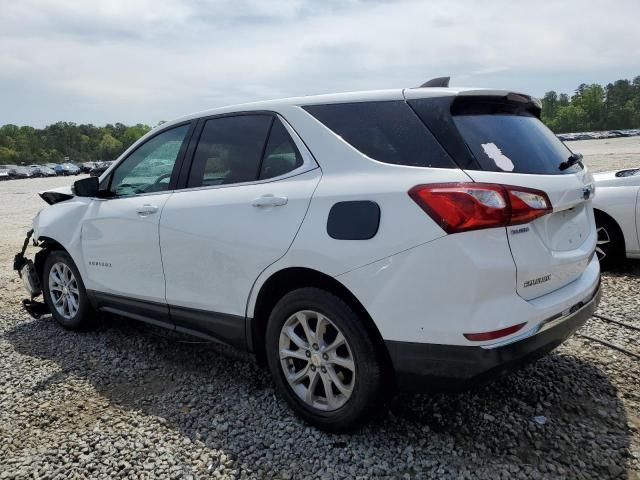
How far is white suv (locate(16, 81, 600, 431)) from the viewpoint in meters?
2.29

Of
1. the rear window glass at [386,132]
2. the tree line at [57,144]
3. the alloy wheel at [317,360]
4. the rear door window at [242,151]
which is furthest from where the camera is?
the tree line at [57,144]

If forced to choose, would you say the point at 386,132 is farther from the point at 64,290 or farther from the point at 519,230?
the point at 64,290

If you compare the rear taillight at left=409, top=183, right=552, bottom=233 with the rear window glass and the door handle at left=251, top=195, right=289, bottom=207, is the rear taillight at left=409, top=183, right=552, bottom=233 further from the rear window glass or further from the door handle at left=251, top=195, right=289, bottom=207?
the door handle at left=251, top=195, right=289, bottom=207

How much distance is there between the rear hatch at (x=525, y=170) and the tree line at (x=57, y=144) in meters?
123

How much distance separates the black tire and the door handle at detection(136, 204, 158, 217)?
4.44m

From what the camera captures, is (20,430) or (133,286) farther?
(133,286)

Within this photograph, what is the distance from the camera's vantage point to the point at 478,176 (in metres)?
2.32

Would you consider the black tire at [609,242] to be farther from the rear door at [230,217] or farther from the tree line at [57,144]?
the tree line at [57,144]

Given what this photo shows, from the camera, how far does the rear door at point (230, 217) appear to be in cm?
286

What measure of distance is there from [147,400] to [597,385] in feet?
9.32

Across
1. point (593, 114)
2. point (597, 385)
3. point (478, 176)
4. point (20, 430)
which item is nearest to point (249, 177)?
point (478, 176)

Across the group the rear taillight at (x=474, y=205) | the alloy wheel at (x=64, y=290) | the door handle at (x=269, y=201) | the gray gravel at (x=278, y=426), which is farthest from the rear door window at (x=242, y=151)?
the alloy wheel at (x=64, y=290)

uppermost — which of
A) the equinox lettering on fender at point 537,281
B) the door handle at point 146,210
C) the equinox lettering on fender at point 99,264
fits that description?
the door handle at point 146,210

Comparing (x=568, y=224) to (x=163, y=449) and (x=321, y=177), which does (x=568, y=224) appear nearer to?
(x=321, y=177)
